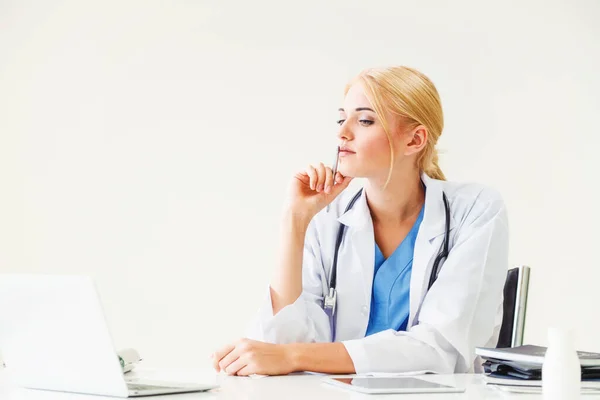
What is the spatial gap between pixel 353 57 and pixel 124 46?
111 centimetres

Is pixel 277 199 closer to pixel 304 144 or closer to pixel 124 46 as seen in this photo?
pixel 304 144

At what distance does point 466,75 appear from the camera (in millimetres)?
3760

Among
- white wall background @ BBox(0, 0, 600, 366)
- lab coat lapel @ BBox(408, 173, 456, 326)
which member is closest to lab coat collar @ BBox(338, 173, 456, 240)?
lab coat lapel @ BBox(408, 173, 456, 326)

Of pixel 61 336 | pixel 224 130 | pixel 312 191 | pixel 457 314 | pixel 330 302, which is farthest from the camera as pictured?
pixel 224 130

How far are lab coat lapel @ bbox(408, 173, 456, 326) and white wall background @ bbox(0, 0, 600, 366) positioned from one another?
169 cm

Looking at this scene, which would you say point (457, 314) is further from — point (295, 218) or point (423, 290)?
point (295, 218)

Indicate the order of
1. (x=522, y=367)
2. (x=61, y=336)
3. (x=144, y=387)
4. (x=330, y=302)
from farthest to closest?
(x=330, y=302) < (x=522, y=367) < (x=144, y=387) < (x=61, y=336)

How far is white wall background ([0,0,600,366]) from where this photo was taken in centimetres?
373

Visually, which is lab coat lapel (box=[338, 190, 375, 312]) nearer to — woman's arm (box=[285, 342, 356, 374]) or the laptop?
woman's arm (box=[285, 342, 356, 374])

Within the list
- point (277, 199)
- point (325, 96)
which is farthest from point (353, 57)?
point (277, 199)

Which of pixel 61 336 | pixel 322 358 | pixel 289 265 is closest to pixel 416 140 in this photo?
pixel 289 265

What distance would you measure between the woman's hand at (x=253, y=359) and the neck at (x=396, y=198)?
67 centimetres

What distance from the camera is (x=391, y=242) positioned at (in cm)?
217

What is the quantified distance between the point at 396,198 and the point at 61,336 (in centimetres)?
120
